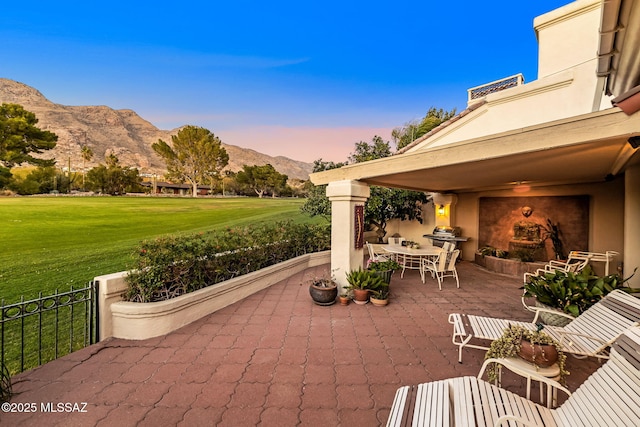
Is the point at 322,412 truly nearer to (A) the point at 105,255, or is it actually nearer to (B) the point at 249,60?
(A) the point at 105,255

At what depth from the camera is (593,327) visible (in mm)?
2963

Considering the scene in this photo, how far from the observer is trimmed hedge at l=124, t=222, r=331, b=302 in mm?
4055

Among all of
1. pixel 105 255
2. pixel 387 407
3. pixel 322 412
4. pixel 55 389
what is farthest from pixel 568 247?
pixel 105 255

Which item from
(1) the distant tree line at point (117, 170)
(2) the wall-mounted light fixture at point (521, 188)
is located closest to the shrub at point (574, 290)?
(2) the wall-mounted light fixture at point (521, 188)

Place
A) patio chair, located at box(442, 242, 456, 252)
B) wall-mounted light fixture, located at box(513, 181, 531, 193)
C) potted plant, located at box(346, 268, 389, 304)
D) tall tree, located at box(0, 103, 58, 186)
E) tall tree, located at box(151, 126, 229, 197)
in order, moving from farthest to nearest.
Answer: tall tree, located at box(151, 126, 229, 197) < tall tree, located at box(0, 103, 58, 186) < wall-mounted light fixture, located at box(513, 181, 531, 193) < patio chair, located at box(442, 242, 456, 252) < potted plant, located at box(346, 268, 389, 304)

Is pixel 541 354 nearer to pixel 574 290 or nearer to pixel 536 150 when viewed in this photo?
pixel 574 290

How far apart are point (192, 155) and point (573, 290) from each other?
51.7 metres

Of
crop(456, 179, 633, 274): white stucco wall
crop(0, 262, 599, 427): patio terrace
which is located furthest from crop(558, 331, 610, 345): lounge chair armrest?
crop(456, 179, 633, 274): white stucco wall

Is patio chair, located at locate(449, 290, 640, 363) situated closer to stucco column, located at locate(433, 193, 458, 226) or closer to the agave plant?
the agave plant

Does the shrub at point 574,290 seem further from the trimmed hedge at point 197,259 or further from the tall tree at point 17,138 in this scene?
the tall tree at point 17,138

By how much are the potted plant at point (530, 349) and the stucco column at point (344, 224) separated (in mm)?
3146

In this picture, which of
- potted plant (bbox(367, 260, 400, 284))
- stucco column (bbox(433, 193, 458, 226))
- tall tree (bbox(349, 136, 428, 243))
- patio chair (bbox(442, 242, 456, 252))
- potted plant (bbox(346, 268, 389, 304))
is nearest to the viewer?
potted plant (bbox(346, 268, 389, 304))

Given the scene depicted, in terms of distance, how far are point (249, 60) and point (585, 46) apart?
49.5ft

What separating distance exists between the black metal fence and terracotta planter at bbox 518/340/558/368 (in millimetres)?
4822
